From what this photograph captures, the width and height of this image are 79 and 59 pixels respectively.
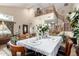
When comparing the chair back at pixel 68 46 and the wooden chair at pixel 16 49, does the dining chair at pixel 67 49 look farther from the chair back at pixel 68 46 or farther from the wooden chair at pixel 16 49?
the wooden chair at pixel 16 49

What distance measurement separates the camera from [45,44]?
9.78ft

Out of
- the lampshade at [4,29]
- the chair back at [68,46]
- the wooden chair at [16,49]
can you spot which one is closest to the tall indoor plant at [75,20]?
the chair back at [68,46]

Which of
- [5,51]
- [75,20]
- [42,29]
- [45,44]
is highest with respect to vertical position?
[75,20]

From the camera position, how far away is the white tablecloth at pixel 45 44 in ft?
9.61

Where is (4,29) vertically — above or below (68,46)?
above

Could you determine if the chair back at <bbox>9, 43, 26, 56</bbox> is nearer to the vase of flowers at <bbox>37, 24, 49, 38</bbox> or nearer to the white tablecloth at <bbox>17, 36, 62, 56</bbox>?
the white tablecloth at <bbox>17, 36, 62, 56</bbox>

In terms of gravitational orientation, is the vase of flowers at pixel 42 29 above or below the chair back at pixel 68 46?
above

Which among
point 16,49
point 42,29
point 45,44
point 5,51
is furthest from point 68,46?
point 5,51

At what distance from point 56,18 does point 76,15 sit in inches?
12.6

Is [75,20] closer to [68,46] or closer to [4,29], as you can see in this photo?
[68,46]

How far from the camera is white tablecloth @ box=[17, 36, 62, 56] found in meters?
2.93

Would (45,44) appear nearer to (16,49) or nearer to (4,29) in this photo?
(16,49)

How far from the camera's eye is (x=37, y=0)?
3.05m

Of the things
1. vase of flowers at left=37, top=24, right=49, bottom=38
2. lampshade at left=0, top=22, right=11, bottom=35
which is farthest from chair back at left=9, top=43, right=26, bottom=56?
vase of flowers at left=37, top=24, right=49, bottom=38
